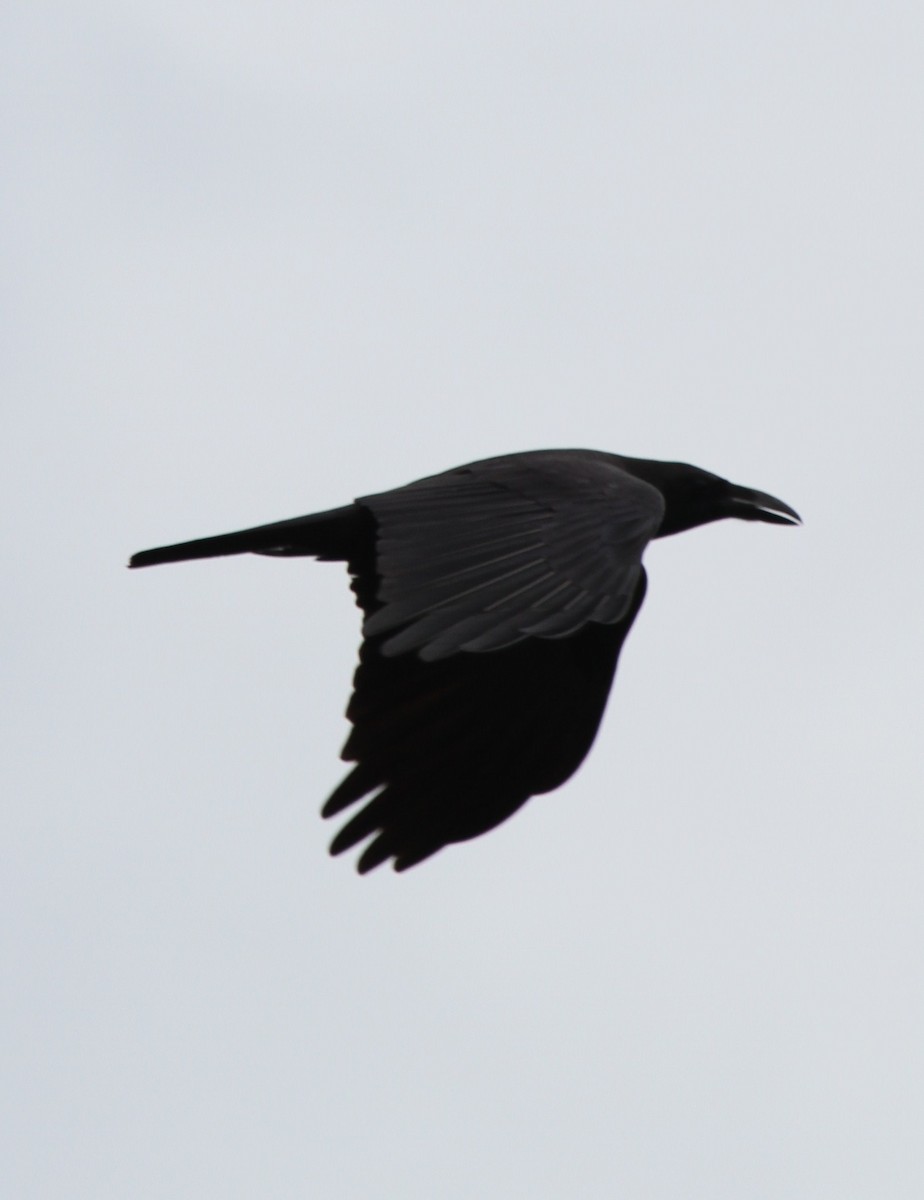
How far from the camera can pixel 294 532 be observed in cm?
870

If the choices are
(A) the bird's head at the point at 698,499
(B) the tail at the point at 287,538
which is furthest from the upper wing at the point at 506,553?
(A) the bird's head at the point at 698,499

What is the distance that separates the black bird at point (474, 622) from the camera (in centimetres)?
695

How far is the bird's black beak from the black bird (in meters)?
0.70

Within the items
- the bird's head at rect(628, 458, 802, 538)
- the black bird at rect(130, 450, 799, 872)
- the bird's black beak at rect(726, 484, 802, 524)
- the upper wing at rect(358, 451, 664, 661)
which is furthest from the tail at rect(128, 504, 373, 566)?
the bird's black beak at rect(726, 484, 802, 524)

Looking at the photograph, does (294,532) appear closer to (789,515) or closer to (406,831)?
(406,831)

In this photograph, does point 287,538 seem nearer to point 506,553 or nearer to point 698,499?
point 506,553

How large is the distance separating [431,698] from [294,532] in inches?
31.6

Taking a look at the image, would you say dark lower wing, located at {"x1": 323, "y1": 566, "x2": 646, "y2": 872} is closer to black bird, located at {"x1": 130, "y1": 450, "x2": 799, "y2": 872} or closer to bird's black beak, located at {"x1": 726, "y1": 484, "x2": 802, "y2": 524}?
black bird, located at {"x1": 130, "y1": 450, "x2": 799, "y2": 872}

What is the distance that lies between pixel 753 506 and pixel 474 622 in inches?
140

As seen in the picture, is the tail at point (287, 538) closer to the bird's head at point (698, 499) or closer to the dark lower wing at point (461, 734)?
the dark lower wing at point (461, 734)

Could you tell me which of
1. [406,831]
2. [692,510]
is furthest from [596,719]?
[692,510]

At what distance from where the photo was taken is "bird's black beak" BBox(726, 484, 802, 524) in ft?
33.0

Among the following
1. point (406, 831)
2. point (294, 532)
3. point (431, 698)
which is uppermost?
point (294, 532)

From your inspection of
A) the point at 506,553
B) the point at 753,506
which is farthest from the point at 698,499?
the point at 506,553
